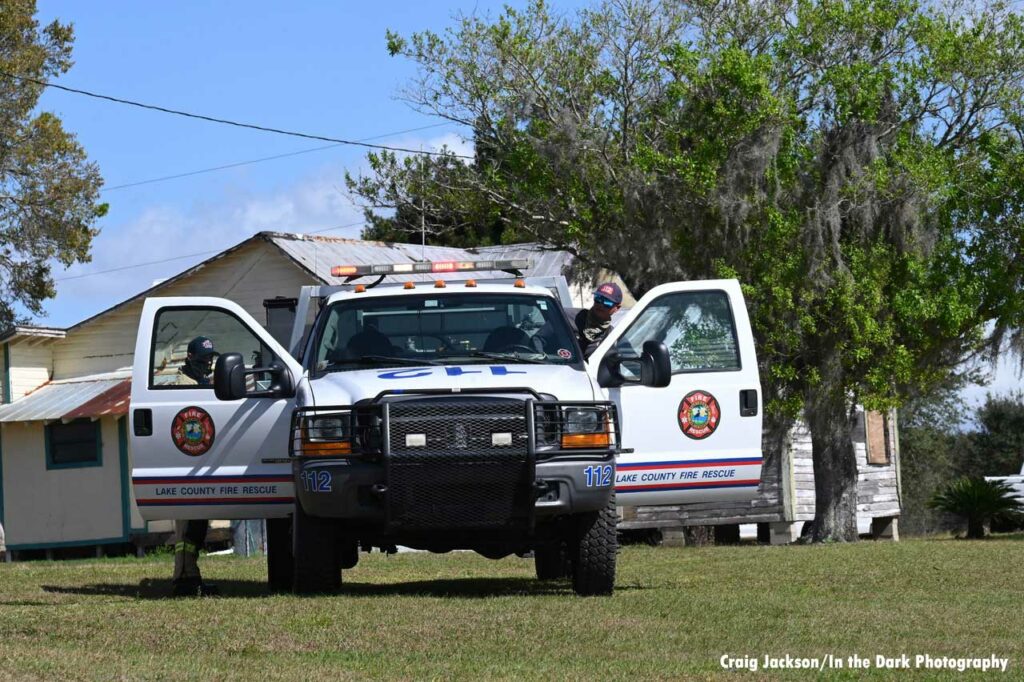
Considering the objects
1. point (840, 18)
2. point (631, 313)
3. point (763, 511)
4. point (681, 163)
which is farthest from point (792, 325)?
point (631, 313)

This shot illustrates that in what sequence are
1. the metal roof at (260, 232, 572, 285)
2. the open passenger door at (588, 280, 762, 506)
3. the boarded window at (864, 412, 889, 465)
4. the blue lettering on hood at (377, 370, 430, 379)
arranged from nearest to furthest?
the blue lettering on hood at (377, 370, 430, 379) < the open passenger door at (588, 280, 762, 506) < the metal roof at (260, 232, 572, 285) < the boarded window at (864, 412, 889, 465)

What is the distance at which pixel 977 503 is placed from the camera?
78.2 ft

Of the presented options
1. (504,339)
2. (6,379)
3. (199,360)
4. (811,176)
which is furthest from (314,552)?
(6,379)

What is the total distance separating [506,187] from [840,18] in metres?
5.62

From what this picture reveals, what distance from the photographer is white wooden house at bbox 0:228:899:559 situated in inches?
1013

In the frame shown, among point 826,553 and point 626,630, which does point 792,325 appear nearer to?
point 826,553

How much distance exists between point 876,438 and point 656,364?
21.8m

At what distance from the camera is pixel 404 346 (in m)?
10.4

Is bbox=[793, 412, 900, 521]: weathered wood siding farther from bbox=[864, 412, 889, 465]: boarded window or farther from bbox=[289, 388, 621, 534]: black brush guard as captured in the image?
bbox=[289, 388, 621, 534]: black brush guard

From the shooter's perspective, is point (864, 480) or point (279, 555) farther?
point (864, 480)

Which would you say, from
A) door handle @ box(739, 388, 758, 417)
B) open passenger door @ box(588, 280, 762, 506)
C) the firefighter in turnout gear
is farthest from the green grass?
door handle @ box(739, 388, 758, 417)

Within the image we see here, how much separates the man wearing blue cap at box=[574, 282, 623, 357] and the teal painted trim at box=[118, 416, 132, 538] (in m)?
15.4

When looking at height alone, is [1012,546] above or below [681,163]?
below

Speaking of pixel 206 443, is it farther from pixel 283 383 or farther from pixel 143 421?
pixel 283 383
